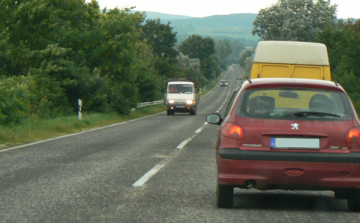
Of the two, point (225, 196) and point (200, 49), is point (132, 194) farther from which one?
point (200, 49)

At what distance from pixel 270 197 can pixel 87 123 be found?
598 inches

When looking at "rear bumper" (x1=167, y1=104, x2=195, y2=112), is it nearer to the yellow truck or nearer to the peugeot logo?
the yellow truck

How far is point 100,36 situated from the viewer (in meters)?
31.6

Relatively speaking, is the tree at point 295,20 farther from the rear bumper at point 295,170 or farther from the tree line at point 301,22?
the rear bumper at point 295,170

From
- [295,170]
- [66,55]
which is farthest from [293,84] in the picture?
[66,55]

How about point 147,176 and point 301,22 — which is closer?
point 147,176

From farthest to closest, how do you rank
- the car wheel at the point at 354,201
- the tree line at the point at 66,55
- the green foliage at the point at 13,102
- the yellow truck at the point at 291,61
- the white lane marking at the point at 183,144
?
the tree line at the point at 66,55 → the green foliage at the point at 13,102 → the yellow truck at the point at 291,61 → the white lane marking at the point at 183,144 → the car wheel at the point at 354,201

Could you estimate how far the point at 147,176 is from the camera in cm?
824

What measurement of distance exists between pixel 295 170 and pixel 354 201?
88 centimetres

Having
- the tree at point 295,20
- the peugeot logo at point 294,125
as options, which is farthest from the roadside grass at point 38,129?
the tree at point 295,20

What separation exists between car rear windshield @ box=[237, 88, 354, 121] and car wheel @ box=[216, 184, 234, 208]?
2.69 ft

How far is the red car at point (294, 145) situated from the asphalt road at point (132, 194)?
0.36 m

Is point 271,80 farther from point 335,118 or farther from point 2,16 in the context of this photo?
point 2,16

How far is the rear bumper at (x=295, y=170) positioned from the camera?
5566mm
